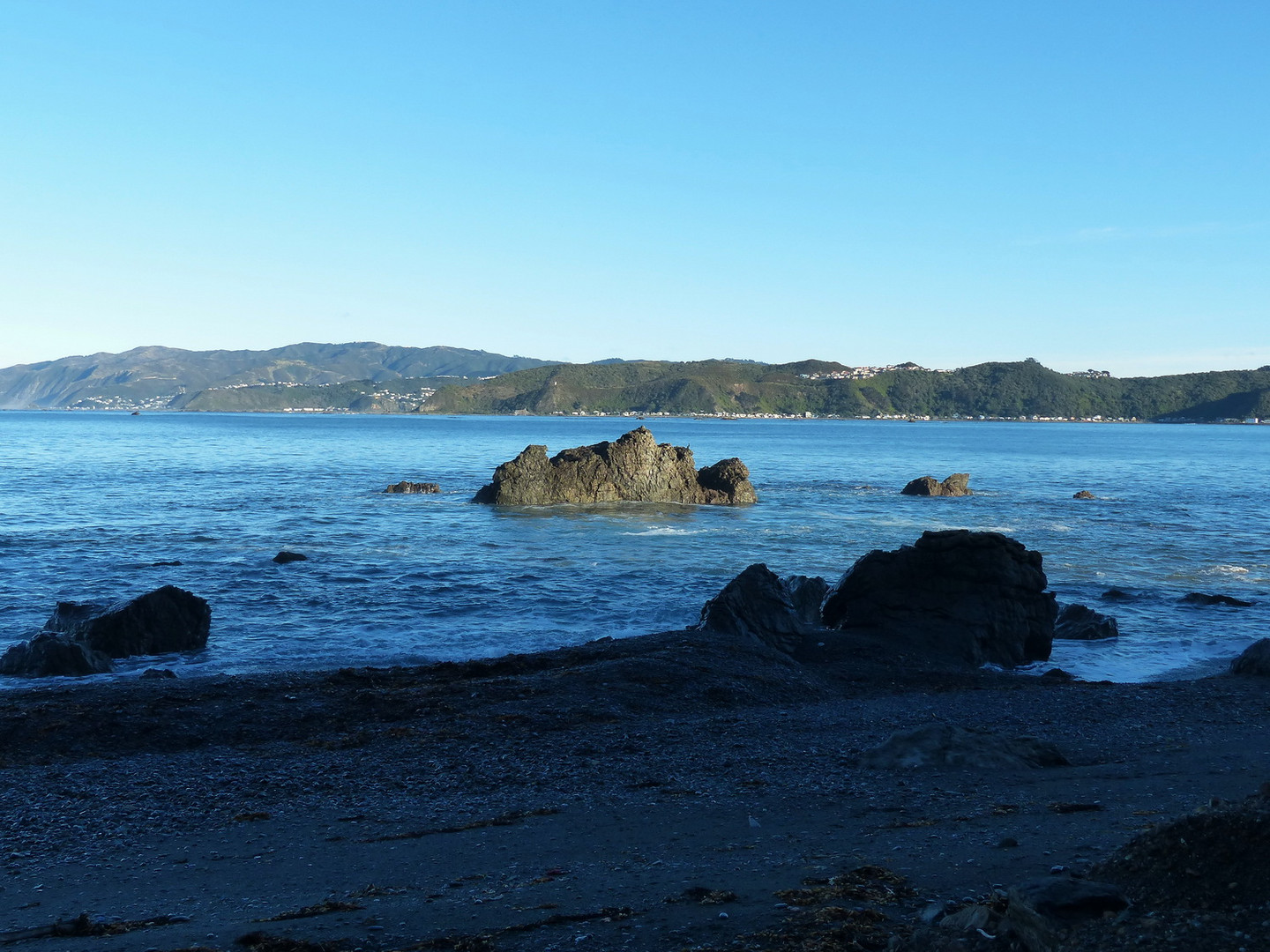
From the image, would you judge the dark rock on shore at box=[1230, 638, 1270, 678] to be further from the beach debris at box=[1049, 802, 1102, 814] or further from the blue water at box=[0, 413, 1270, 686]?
the beach debris at box=[1049, 802, 1102, 814]

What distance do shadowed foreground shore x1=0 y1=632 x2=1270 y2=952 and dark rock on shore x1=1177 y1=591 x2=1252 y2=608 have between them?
9.96 meters

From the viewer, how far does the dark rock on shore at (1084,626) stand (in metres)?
22.7

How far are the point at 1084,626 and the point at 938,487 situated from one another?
3706 cm

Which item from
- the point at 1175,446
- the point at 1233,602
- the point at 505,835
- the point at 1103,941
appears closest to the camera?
the point at 1103,941

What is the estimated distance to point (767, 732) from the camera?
1298 cm

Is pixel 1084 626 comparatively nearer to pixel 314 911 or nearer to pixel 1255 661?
pixel 1255 661

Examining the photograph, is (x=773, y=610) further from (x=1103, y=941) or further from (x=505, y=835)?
(x=1103, y=941)

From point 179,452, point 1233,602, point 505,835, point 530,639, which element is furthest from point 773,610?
point 179,452

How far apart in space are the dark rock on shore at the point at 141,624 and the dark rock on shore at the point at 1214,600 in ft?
84.5

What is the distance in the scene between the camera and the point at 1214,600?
25.9m

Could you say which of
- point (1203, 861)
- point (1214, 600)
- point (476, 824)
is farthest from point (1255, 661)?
point (476, 824)

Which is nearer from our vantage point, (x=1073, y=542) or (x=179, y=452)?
(x=1073, y=542)

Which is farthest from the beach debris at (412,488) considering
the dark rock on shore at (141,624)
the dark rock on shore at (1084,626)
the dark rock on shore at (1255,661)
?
the dark rock on shore at (1255,661)

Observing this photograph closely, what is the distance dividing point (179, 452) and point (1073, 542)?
93245 mm
